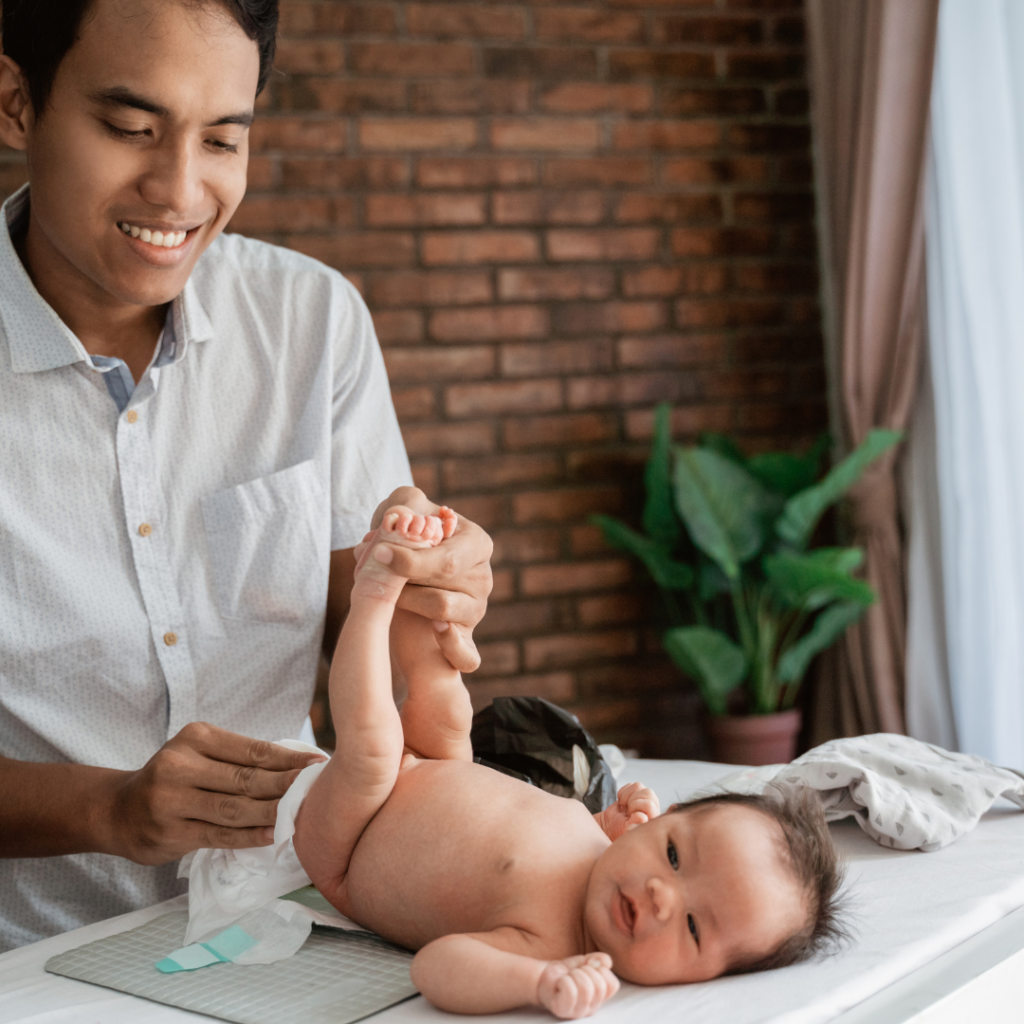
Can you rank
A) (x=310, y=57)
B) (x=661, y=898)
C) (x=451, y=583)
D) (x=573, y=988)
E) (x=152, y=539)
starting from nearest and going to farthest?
(x=573, y=988), (x=661, y=898), (x=451, y=583), (x=152, y=539), (x=310, y=57)

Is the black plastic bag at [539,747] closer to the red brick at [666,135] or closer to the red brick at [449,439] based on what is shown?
the red brick at [449,439]

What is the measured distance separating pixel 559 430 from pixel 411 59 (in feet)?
3.52

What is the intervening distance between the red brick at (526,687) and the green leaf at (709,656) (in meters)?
0.39

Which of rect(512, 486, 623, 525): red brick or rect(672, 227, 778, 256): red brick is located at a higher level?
rect(672, 227, 778, 256): red brick

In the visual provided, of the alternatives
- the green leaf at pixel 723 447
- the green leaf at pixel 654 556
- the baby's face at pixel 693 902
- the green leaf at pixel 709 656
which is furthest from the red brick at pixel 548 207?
the baby's face at pixel 693 902

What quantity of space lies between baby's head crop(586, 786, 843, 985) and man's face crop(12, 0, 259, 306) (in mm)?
913

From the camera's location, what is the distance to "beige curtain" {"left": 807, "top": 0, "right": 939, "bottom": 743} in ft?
9.98

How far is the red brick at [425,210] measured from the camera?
3.06 m

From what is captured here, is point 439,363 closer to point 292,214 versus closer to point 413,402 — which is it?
point 413,402

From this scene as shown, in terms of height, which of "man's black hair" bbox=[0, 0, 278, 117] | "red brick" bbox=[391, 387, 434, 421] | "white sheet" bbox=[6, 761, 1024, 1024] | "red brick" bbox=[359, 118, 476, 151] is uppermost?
"red brick" bbox=[359, 118, 476, 151]

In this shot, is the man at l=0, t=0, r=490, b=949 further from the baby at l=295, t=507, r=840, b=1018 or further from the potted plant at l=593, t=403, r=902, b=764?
the potted plant at l=593, t=403, r=902, b=764

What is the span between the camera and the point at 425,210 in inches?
122

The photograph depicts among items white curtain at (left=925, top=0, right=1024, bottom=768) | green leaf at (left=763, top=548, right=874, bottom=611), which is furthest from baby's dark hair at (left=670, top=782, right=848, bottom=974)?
white curtain at (left=925, top=0, right=1024, bottom=768)

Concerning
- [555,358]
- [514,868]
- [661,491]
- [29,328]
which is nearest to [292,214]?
[555,358]
